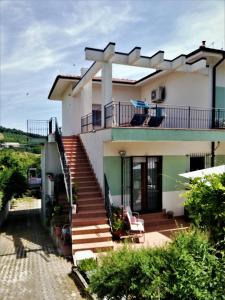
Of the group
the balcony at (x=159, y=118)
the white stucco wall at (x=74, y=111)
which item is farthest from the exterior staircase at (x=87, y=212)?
the white stucco wall at (x=74, y=111)

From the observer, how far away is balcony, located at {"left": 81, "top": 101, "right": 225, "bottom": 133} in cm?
1280

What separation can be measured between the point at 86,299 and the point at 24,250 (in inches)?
200

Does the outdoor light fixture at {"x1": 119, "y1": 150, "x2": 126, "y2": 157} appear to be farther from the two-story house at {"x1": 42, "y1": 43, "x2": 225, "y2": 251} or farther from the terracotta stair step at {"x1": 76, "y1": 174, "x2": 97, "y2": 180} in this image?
the terracotta stair step at {"x1": 76, "y1": 174, "x2": 97, "y2": 180}

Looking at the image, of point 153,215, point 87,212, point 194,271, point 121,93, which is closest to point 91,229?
point 87,212

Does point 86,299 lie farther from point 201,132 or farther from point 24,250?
point 201,132

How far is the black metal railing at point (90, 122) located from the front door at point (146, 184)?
4207 millimetres

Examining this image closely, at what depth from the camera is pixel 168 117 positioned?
16.2 meters

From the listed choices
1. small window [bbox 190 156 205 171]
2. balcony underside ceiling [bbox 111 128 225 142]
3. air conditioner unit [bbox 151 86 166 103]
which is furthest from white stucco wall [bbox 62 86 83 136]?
small window [bbox 190 156 205 171]

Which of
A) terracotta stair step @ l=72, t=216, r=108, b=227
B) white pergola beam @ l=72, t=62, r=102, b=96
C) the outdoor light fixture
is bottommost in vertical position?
terracotta stair step @ l=72, t=216, r=108, b=227

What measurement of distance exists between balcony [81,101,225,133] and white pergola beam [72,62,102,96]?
5.90 feet

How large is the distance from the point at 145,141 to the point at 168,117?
16.6ft

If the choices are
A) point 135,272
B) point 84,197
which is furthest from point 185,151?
point 135,272

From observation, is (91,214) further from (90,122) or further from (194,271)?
(194,271)

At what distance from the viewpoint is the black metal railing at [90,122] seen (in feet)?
54.5
